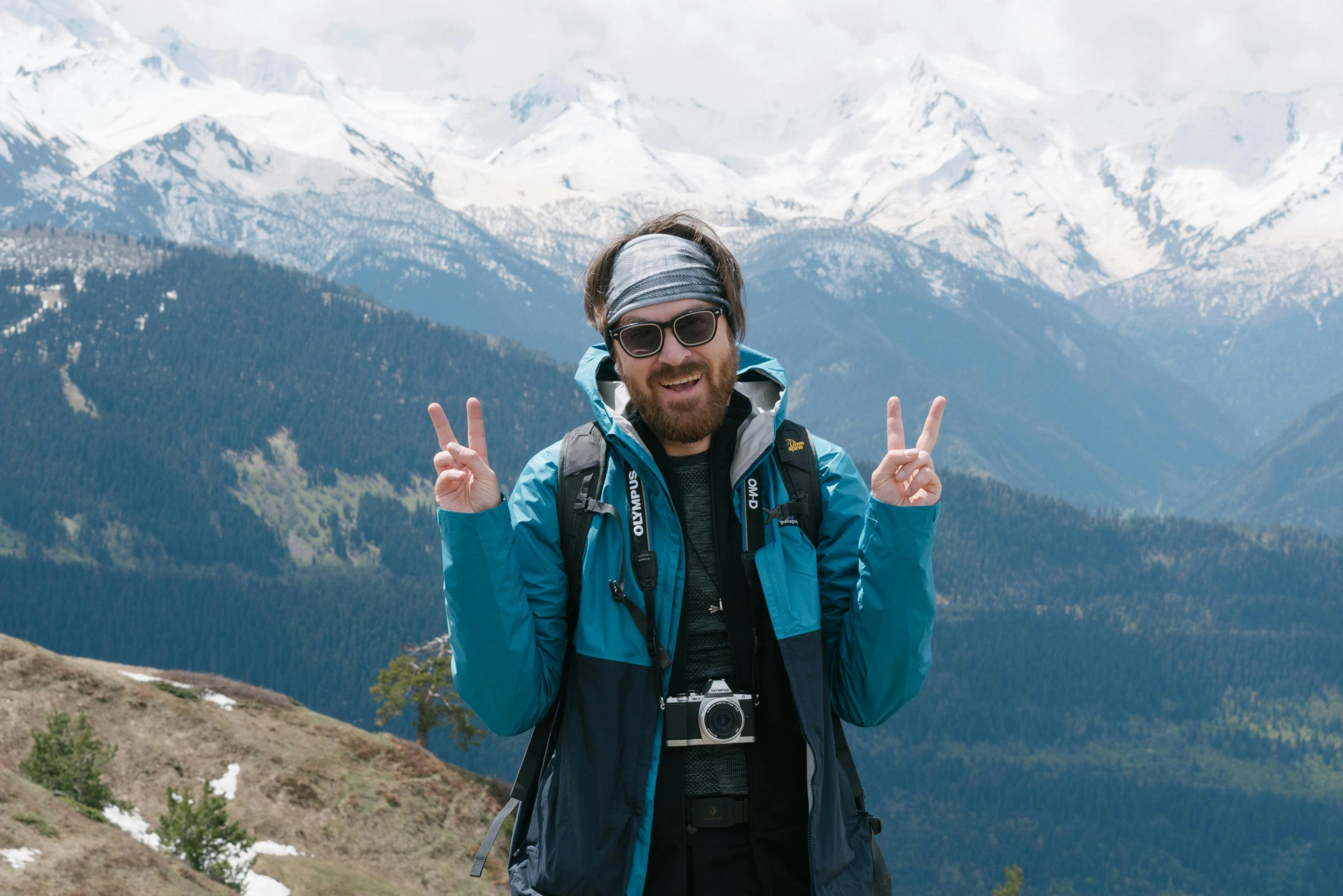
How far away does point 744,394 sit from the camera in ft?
29.5

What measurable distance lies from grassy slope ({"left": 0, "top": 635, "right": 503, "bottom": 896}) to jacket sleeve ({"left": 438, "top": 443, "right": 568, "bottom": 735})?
5437 cm

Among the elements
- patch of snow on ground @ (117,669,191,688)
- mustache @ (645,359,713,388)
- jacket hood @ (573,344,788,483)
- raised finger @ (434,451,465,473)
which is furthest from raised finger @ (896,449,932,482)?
patch of snow on ground @ (117,669,191,688)

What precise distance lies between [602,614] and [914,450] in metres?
2.37

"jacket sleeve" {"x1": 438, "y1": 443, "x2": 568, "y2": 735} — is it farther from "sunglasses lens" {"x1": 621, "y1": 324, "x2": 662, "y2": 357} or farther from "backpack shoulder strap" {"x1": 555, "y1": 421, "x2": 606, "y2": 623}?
"sunglasses lens" {"x1": 621, "y1": 324, "x2": 662, "y2": 357}

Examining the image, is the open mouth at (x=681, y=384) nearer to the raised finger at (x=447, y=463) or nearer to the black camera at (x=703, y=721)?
the raised finger at (x=447, y=463)

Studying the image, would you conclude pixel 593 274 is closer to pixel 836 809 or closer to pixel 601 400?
pixel 601 400

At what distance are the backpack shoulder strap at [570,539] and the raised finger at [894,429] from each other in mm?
2046

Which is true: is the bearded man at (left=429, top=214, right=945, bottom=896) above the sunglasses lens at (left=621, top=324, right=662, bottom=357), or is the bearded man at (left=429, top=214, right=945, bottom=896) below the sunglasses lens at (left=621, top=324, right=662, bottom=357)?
below

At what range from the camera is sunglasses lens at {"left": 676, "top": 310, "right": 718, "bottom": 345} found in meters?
8.54

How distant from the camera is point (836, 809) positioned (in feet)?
26.4

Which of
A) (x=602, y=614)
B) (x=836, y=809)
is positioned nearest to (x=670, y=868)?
(x=836, y=809)

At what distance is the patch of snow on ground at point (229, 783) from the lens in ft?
218

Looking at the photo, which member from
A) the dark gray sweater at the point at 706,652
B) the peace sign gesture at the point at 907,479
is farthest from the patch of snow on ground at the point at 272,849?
the peace sign gesture at the point at 907,479

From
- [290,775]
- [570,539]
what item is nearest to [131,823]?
[290,775]
